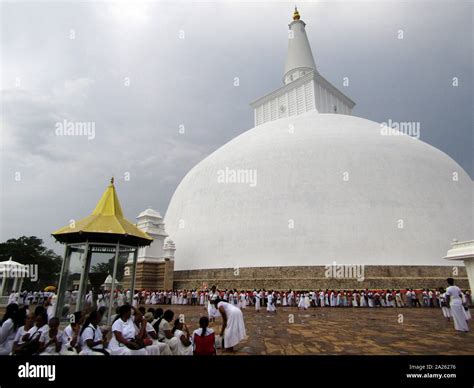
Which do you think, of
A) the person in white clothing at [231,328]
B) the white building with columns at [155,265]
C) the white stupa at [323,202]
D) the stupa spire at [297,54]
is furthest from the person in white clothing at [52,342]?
the stupa spire at [297,54]

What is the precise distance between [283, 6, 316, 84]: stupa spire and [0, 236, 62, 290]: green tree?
3317 centimetres

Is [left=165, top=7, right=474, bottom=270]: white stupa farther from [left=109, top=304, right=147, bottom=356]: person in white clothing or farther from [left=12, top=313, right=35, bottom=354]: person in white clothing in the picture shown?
[left=12, top=313, right=35, bottom=354]: person in white clothing

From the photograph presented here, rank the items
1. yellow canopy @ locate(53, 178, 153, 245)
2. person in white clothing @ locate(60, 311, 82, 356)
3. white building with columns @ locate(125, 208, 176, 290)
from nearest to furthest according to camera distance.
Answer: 1. person in white clothing @ locate(60, 311, 82, 356)
2. yellow canopy @ locate(53, 178, 153, 245)
3. white building with columns @ locate(125, 208, 176, 290)

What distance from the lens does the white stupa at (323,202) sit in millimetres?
16734

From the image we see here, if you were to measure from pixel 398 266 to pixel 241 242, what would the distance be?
8.49m

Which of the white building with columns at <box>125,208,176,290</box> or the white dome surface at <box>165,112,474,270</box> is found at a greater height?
the white dome surface at <box>165,112,474,270</box>

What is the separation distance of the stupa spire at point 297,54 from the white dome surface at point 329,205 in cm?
1027

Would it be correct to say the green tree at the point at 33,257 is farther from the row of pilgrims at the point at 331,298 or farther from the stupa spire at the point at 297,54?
the stupa spire at the point at 297,54

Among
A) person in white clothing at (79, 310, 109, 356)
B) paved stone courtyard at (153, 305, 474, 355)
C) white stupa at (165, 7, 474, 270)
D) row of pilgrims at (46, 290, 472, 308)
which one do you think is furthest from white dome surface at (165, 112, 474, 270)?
person in white clothing at (79, 310, 109, 356)

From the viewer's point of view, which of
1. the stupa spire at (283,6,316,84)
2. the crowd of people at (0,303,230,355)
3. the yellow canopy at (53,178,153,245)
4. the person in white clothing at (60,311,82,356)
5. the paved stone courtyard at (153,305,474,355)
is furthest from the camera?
the stupa spire at (283,6,316,84)

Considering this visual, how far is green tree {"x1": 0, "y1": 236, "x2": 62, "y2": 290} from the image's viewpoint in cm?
3297

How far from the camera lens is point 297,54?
30812 millimetres
